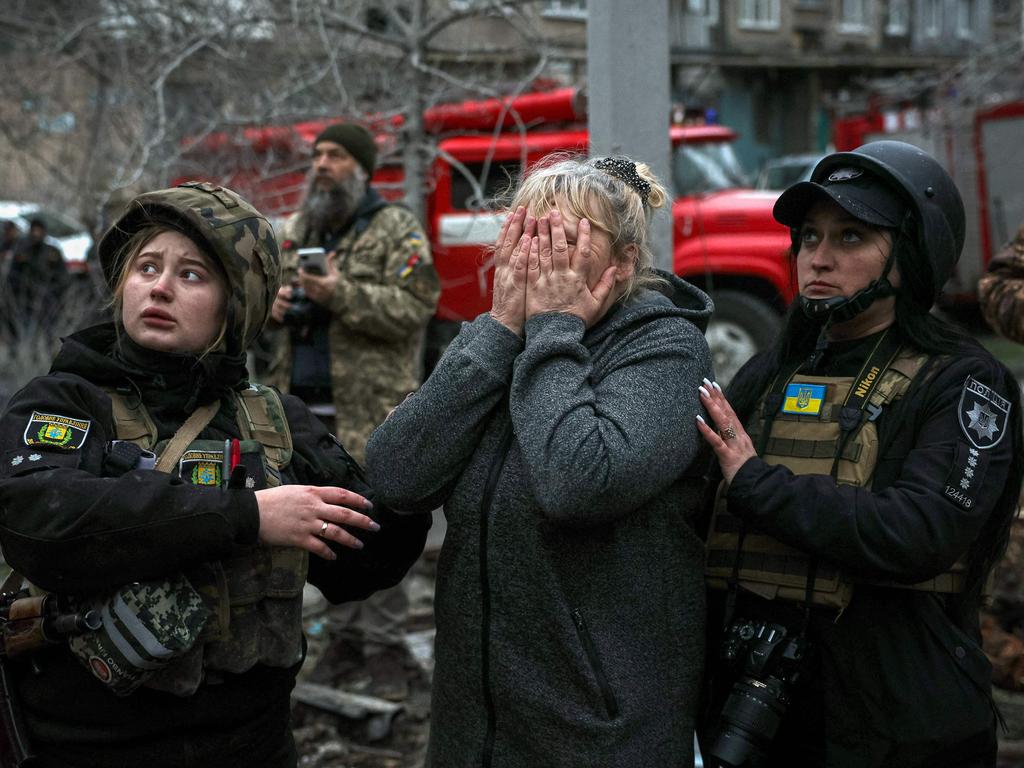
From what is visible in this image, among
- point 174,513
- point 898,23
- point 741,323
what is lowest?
point 741,323

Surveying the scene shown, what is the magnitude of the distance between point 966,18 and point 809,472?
34.1m

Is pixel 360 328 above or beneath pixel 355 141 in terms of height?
beneath

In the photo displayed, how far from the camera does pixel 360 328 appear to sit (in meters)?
4.38

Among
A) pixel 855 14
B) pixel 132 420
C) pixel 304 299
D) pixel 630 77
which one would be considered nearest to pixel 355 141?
pixel 304 299

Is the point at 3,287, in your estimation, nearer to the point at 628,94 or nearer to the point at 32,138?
the point at 32,138

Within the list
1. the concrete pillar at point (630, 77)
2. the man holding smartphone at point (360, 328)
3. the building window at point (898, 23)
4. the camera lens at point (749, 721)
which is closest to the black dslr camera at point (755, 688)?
the camera lens at point (749, 721)

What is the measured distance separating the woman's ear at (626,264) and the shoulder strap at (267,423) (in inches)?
29.2

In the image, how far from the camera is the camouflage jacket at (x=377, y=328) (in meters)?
4.46

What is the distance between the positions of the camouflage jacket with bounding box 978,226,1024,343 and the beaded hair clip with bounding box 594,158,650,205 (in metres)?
1.64

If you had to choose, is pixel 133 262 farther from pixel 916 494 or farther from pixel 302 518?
pixel 916 494

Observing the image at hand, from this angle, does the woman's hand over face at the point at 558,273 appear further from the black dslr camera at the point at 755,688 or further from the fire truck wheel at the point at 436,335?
the fire truck wheel at the point at 436,335

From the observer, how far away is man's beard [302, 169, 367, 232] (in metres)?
4.55

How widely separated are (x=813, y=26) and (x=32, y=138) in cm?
2616

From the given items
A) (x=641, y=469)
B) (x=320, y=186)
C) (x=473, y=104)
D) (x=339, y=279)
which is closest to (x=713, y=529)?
(x=641, y=469)
